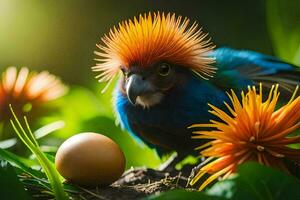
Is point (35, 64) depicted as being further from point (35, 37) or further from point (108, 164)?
point (108, 164)

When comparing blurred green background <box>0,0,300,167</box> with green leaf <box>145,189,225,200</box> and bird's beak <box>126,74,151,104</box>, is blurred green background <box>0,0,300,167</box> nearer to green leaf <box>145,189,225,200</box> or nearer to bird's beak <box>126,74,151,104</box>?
bird's beak <box>126,74,151,104</box>

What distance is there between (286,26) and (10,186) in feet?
4.75

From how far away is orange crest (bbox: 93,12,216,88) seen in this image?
63.9 inches

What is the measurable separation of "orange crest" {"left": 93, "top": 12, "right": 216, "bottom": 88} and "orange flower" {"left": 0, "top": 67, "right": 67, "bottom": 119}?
0.35 m

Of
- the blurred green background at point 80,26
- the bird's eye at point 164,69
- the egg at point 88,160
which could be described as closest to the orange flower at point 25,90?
the bird's eye at point 164,69

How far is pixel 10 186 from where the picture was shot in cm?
127

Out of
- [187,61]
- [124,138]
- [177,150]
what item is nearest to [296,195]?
[187,61]

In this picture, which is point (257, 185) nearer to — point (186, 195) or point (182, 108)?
point (186, 195)

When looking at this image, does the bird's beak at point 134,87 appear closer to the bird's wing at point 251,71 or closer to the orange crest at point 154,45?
the orange crest at point 154,45

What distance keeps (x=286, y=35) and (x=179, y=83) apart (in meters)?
0.67

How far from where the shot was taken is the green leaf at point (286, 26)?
2.40 metres

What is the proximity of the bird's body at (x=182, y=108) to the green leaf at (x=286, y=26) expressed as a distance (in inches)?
12.0

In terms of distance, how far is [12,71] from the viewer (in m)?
2.09

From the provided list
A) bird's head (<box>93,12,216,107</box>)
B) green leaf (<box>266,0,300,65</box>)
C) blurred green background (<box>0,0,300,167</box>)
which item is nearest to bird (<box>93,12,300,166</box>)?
bird's head (<box>93,12,216,107</box>)
